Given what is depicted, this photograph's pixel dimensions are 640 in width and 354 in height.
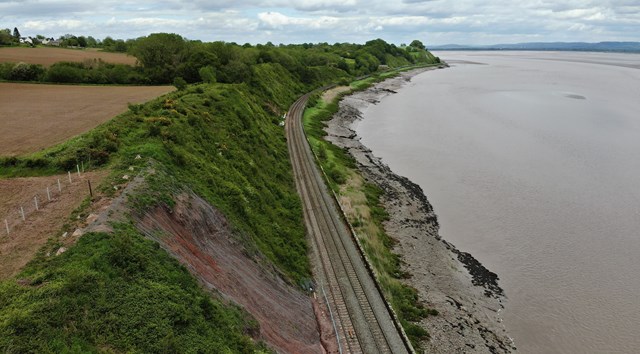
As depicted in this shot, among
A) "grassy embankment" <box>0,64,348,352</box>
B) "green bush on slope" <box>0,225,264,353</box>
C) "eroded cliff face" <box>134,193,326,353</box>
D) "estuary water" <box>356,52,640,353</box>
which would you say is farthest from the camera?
"estuary water" <box>356,52,640,353</box>

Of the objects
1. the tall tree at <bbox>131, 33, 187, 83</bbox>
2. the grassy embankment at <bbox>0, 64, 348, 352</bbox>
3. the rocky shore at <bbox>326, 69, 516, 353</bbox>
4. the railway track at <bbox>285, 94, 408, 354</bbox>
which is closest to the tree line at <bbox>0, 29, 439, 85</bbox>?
the tall tree at <bbox>131, 33, 187, 83</bbox>

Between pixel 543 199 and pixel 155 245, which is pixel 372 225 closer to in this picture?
pixel 543 199

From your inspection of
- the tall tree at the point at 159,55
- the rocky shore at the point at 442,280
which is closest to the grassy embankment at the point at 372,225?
the rocky shore at the point at 442,280

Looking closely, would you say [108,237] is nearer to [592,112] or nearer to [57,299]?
[57,299]

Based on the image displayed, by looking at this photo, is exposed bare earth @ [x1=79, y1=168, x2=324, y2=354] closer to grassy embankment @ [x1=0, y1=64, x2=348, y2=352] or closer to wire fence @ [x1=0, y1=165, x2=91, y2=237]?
grassy embankment @ [x1=0, y1=64, x2=348, y2=352]

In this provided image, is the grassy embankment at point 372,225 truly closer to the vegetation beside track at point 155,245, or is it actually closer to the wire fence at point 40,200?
the vegetation beside track at point 155,245

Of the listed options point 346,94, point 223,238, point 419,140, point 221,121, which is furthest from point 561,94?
point 223,238
